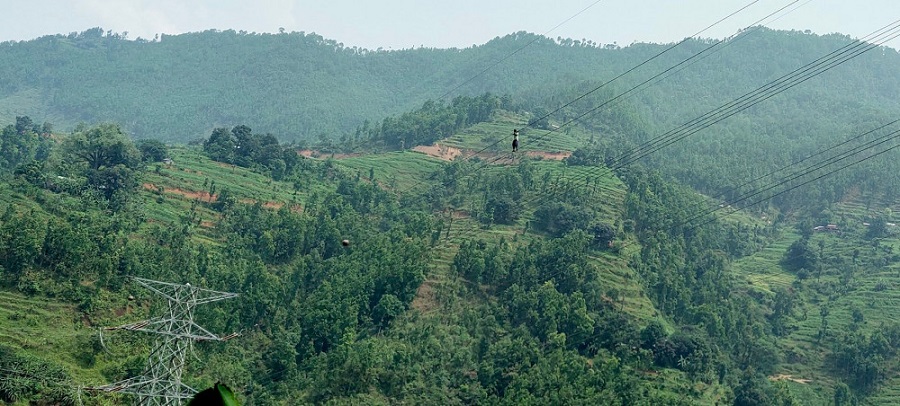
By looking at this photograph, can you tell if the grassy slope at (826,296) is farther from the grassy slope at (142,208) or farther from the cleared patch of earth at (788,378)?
the grassy slope at (142,208)

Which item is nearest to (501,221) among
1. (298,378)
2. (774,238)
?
(298,378)

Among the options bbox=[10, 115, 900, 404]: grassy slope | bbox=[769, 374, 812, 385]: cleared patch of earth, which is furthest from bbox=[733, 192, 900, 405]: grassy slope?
bbox=[769, 374, 812, 385]: cleared patch of earth

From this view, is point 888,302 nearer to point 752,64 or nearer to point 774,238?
point 774,238

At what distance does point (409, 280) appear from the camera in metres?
62.6

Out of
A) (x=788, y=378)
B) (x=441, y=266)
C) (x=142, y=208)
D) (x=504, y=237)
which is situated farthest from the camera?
(x=504, y=237)

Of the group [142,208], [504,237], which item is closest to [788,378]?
[504,237]

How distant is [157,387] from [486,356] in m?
21.7

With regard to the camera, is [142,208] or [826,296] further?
[826,296]

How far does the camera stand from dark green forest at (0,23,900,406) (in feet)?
170

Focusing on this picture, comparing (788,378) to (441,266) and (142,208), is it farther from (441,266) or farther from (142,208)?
(142,208)

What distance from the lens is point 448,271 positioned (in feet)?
217

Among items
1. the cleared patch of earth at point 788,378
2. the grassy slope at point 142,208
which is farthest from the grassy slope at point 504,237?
the grassy slope at point 142,208

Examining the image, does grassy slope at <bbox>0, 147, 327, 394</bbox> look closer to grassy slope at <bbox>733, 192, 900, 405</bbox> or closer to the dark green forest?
the dark green forest

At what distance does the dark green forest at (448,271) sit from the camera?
51.7 metres
